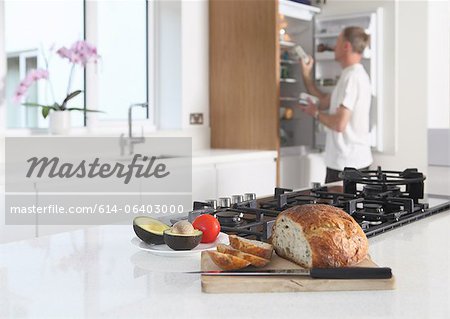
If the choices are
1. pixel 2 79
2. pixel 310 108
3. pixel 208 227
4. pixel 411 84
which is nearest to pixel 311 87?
pixel 310 108

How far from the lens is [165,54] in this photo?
179 inches

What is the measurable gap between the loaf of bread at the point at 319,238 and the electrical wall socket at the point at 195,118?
340 centimetres

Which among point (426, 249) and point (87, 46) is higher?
point (87, 46)

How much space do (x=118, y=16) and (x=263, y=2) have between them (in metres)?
1.02

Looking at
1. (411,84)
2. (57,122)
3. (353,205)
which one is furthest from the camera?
(411,84)

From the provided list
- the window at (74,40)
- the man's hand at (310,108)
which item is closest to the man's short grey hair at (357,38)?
the man's hand at (310,108)

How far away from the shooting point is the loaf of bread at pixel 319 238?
111cm

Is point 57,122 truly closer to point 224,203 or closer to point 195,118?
point 195,118

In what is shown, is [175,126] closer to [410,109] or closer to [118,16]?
[118,16]

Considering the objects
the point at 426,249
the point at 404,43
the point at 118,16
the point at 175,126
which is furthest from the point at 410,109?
the point at 426,249

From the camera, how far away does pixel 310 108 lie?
4574 mm

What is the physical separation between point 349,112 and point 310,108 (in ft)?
1.34

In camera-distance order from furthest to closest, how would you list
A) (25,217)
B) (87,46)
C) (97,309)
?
(87,46) < (25,217) < (97,309)

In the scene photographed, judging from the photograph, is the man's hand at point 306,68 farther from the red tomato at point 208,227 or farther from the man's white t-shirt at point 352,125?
the red tomato at point 208,227
